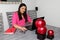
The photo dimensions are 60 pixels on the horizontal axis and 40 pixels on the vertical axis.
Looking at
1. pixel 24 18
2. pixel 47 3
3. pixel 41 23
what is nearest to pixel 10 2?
pixel 24 18

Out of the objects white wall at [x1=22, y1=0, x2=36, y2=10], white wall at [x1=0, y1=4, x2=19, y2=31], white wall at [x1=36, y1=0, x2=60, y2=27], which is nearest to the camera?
white wall at [x1=0, y1=4, x2=19, y2=31]

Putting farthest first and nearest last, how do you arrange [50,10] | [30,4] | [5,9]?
[30,4] → [50,10] → [5,9]

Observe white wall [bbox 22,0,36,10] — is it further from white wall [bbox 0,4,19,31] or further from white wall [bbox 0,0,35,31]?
white wall [bbox 0,4,19,31]

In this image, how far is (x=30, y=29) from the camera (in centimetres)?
197

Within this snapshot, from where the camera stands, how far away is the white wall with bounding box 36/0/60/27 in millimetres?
3542

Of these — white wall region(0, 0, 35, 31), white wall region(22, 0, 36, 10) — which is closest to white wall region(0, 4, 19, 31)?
white wall region(0, 0, 35, 31)

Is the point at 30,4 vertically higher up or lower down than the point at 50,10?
higher up

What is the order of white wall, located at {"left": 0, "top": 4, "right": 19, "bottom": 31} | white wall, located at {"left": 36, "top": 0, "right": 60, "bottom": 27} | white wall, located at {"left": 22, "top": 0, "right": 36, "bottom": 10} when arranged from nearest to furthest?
white wall, located at {"left": 0, "top": 4, "right": 19, "bottom": 31} < white wall, located at {"left": 36, "top": 0, "right": 60, "bottom": 27} < white wall, located at {"left": 22, "top": 0, "right": 36, "bottom": 10}

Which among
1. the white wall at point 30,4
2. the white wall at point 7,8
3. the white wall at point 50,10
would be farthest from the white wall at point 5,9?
the white wall at point 50,10

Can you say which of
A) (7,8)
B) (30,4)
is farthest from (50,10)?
(7,8)

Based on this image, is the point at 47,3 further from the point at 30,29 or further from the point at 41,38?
the point at 41,38

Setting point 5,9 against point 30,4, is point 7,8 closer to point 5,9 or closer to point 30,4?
point 5,9

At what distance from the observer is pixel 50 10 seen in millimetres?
3697

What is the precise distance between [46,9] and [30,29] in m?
1.96
